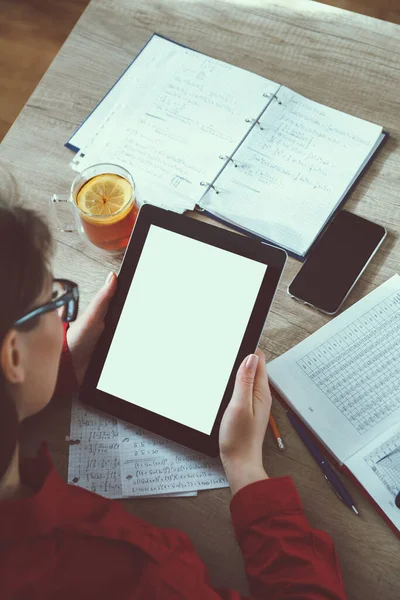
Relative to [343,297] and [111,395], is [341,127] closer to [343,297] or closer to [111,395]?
[343,297]

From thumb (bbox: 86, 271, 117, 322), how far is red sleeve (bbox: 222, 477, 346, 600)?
33cm

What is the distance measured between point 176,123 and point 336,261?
1.29ft

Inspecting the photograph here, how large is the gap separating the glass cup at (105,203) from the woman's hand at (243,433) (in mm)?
299

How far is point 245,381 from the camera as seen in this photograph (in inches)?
30.5

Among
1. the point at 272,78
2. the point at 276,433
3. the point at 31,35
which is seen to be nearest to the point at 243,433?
the point at 276,433

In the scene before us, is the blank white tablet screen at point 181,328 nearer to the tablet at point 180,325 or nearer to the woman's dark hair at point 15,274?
the tablet at point 180,325

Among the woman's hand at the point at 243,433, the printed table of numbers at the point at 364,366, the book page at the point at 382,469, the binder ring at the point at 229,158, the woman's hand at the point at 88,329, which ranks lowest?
the woman's hand at the point at 88,329

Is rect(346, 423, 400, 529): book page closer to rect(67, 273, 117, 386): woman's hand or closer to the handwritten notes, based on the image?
the handwritten notes

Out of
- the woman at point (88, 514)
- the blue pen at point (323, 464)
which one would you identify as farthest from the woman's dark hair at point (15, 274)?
the blue pen at point (323, 464)

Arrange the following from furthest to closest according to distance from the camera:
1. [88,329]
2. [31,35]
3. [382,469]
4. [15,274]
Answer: [31,35], [88,329], [382,469], [15,274]

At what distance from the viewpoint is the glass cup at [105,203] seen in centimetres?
88

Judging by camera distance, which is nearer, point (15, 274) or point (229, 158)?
point (15, 274)

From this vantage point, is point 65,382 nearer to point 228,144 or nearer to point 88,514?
point 88,514

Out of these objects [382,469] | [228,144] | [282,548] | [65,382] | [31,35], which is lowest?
[31,35]
